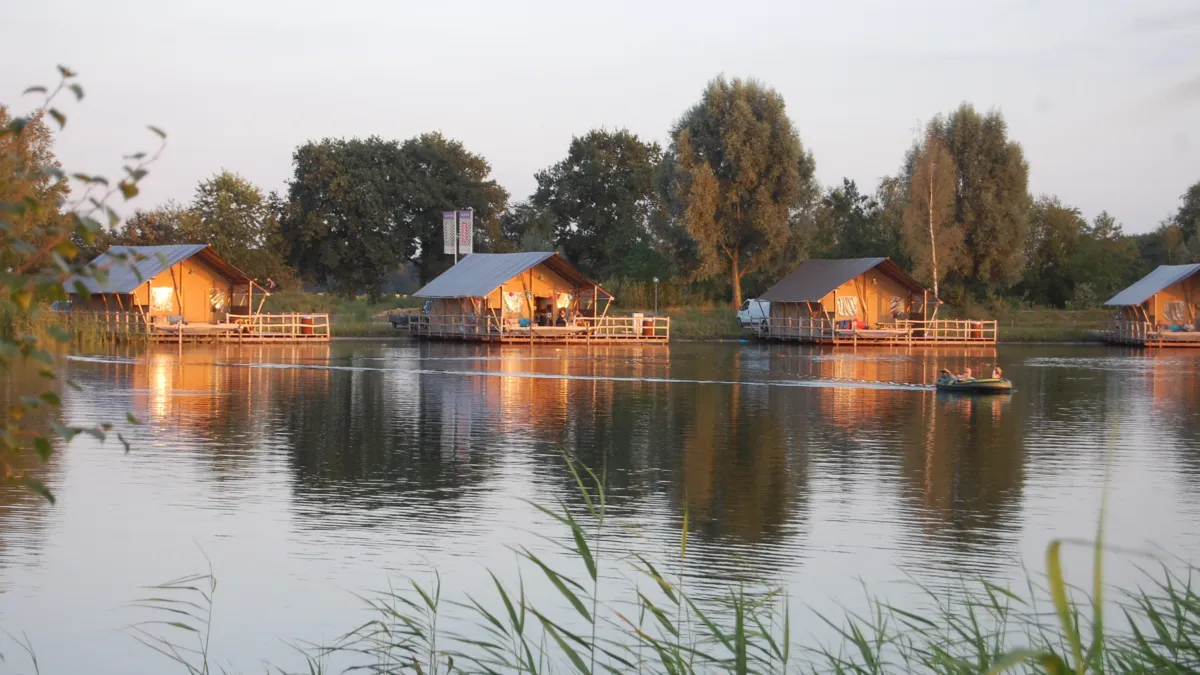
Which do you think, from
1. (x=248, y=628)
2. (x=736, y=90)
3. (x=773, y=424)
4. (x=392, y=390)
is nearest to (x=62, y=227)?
(x=248, y=628)

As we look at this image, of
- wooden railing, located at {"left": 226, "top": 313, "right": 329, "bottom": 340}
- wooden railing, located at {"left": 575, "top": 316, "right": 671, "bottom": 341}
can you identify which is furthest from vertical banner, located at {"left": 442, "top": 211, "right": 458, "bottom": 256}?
wooden railing, located at {"left": 575, "top": 316, "right": 671, "bottom": 341}

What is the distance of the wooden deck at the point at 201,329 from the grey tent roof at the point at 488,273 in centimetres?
536

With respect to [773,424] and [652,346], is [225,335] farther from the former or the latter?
[773,424]

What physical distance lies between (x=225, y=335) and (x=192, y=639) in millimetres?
42449

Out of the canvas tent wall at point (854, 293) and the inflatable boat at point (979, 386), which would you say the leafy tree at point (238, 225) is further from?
the inflatable boat at point (979, 386)

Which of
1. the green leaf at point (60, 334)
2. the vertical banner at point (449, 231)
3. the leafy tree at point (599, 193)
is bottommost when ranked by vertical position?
the green leaf at point (60, 334)

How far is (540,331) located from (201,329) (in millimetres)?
12891

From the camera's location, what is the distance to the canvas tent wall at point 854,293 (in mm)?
56094

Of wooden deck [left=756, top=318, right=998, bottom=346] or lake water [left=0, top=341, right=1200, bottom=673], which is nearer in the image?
lake water [left=0, top=341, right=1200, bottom=673]

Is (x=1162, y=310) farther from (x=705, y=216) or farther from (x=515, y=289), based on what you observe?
(x=515, y=289)

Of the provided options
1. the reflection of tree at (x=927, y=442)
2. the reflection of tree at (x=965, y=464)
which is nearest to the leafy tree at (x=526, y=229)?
the reflection of tree at (x=927, y=442)

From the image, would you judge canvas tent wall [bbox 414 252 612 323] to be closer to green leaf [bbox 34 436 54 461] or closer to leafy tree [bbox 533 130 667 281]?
leafy tree [bbox 533 130 667 281]

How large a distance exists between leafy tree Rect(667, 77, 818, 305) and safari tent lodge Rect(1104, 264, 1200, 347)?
49.7 ft

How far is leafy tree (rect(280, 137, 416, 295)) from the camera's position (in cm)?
7706
